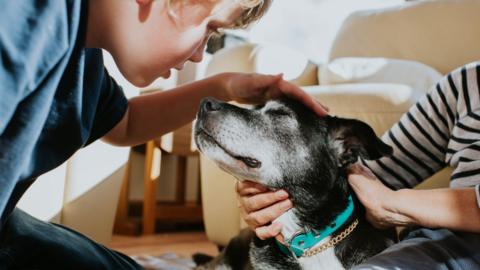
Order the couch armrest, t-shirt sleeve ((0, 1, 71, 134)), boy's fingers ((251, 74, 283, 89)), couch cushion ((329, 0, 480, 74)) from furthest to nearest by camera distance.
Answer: couch cushion ((329, 0, 480, 74)) → the couch armrest → boy's fingers ((251, 74, 283, 89)) → t-shirt sleeve ((0, 1, 71, 134))

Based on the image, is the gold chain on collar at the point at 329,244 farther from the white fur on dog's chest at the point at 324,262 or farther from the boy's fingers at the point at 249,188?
Answer: the boy's fingers at the point at 249,188

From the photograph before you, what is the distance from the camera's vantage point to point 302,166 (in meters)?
1.07

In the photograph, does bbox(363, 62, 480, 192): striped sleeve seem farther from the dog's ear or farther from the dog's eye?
the dog's eye

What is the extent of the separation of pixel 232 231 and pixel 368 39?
1224 millimetres

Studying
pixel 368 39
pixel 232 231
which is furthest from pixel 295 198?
pixel 368 39

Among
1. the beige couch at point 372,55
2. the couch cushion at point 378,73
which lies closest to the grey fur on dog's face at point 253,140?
the beige couch at point 372,55

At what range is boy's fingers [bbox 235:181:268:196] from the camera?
1056 millimetres

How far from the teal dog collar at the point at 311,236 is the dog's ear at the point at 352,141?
0.11 meters

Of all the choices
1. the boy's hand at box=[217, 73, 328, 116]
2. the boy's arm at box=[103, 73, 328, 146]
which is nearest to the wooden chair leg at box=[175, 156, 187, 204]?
the boy's arm at box=[103, 73, 328, 146]

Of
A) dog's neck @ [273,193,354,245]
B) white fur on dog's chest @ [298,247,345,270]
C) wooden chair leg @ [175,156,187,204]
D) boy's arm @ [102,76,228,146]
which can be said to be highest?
boy's arm @ [102,76,228,146]

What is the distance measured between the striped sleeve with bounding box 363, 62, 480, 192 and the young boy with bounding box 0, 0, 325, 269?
250 millimetres

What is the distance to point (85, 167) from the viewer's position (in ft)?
4.59

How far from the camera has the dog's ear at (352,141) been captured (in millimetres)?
1012

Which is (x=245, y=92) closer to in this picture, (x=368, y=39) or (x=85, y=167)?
(x=85, y=167)
